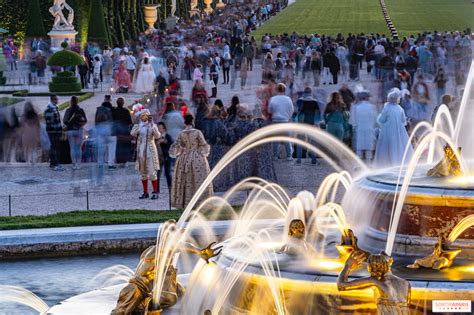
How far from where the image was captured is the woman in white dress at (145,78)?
134ft

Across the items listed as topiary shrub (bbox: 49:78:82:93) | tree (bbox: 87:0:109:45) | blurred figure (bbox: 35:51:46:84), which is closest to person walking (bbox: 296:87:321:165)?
topiary shrub (bbox: 49:78:82:93)

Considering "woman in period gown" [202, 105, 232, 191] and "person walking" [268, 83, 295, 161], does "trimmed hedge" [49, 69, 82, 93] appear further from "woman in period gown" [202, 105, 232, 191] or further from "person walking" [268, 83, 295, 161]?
"woman in period gown" [202, 105, 232, 191]

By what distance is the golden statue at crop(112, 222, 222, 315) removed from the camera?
44.4ft

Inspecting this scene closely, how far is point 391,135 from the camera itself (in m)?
22.7

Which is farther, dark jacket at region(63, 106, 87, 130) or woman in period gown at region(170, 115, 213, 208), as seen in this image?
dark jacket at region(63, 106, 87, 130)

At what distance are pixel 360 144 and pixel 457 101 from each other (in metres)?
2.88

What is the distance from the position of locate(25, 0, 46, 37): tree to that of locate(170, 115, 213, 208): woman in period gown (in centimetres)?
3873

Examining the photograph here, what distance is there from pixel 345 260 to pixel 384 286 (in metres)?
1.23

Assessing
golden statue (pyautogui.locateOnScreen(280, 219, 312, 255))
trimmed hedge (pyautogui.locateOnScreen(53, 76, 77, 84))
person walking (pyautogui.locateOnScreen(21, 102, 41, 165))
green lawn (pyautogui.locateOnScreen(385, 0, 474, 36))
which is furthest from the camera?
green lawn (pyautogui.locateOnScreen(385, 0, 474, 36))

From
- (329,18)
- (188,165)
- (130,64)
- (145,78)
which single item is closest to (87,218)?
(188,165)

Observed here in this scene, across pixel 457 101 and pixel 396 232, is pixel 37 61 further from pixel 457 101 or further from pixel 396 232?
pixel 396 232

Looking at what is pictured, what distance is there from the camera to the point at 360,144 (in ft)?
81.3

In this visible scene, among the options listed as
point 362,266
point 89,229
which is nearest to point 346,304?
point 362,266

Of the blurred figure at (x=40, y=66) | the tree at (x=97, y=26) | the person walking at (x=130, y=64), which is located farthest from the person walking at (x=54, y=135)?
the tree at (x=97, y=26)
